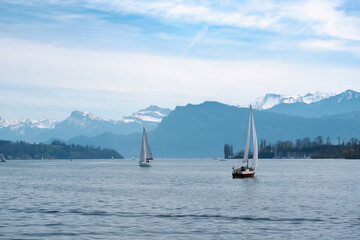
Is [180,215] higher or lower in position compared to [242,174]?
lower

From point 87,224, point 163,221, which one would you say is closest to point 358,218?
point 163,221

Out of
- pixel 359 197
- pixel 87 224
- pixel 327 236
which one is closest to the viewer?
pixel 327 236

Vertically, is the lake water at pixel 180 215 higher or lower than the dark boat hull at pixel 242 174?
lower

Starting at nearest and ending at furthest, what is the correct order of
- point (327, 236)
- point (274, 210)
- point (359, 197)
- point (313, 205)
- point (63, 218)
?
point (327, 236) → point (63, 218) → point (274, 210) → point (313, 205) → point (359, 197)

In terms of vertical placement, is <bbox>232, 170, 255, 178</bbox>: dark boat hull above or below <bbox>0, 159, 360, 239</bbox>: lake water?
above

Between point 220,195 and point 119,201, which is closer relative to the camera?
point 119,201

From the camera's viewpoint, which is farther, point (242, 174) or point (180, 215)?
point (242, 174)

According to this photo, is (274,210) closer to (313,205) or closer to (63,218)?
(313,205)

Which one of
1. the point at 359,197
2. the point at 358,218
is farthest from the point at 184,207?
the point at 359,197

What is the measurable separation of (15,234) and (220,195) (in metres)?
47.2

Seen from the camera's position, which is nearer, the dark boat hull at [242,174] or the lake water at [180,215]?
the lake water at [180,215]

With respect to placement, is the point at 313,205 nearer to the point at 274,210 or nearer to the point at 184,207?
the point at 274,210

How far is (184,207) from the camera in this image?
73750 millimetres

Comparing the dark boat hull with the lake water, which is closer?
the lake water
